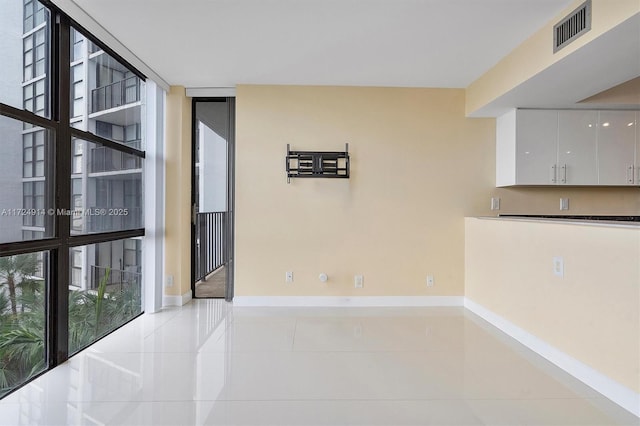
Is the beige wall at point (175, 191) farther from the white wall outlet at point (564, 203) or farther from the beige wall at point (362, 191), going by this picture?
the white wall outlet at point (564, 203)

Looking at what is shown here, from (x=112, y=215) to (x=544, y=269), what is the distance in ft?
12.3

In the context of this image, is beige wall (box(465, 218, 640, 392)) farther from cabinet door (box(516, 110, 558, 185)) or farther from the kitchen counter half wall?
cabinet door (box(516, 110, 558, 185))

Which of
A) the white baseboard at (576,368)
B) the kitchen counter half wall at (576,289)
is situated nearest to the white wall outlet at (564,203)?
the kitchen counter half wall at (576,289)

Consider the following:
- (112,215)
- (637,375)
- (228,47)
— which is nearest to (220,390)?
(112,215)

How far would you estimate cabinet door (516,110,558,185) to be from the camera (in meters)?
3.70

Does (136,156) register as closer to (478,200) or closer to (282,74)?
(282,74)

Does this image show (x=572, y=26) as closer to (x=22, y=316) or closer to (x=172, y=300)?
(x=22, y=316)

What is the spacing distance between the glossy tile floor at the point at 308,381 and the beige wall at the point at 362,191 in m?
0.77

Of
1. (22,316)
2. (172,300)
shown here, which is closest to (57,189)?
(22,316)

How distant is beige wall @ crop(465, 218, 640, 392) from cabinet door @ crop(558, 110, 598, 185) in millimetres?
1067

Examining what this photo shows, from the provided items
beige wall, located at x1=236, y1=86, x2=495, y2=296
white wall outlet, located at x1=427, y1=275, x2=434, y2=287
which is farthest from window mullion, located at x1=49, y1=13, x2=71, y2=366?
white wall outlet, located at x1=427, y1=275, x2=434, y2=287

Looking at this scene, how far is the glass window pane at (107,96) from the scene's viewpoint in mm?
2787

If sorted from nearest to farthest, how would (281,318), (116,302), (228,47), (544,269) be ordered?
(544,269) < (228,47) < (116,302) < (281,318)

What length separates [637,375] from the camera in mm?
1955
